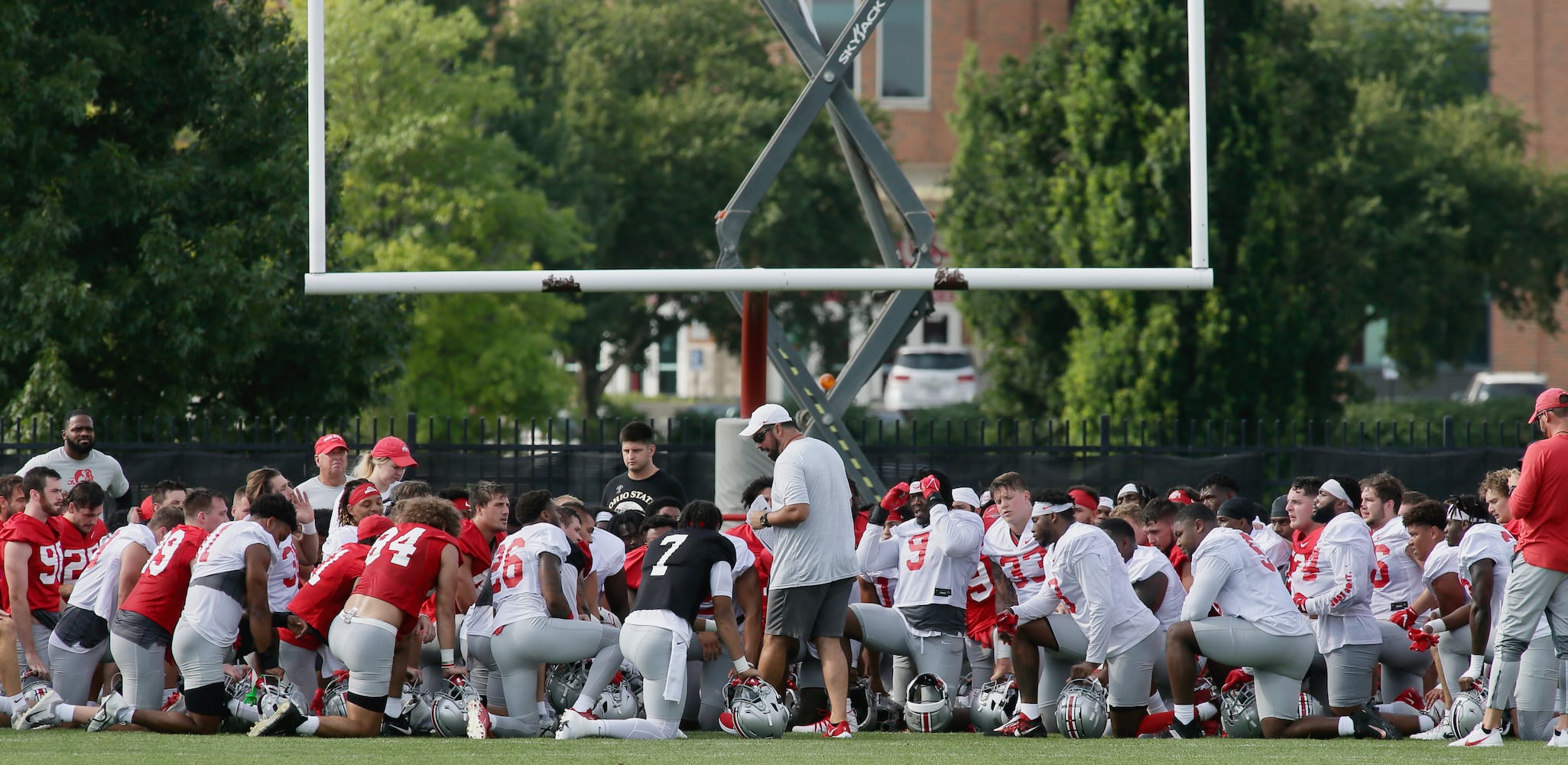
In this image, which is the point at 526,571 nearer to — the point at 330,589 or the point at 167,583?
the point at 330,589

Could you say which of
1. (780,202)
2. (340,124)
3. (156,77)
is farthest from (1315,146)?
(156,77)

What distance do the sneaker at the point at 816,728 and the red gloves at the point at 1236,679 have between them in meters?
2.06

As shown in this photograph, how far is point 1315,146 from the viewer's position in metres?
26.7

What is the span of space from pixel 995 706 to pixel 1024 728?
302mm

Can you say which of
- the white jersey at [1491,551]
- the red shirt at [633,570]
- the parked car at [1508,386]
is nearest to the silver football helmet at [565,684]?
the red shirt at [633,570]

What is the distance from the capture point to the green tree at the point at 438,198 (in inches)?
975

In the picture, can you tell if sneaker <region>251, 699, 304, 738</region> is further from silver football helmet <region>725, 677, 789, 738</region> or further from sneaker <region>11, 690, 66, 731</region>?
silver football helmet <region>725, 677, 789, 738</region>

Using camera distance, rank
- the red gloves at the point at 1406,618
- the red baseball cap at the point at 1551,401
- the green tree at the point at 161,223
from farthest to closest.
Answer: the green tree at the point at 161,223 → the red gloves at the point at 1406,618 → the red baseball cap at the point at 1551,401

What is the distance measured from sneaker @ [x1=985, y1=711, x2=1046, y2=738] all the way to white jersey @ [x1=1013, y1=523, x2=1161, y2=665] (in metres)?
0.51

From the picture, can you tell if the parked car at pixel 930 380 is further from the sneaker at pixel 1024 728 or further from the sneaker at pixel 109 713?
the sneaker at pixel 109 713

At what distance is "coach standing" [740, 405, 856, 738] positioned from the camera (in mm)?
8734

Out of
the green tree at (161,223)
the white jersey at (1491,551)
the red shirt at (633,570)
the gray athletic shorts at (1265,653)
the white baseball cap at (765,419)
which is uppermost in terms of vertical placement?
the green tree at (161,223)

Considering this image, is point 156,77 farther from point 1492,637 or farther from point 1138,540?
point 1492,637

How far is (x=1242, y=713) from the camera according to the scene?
8.80 meters
